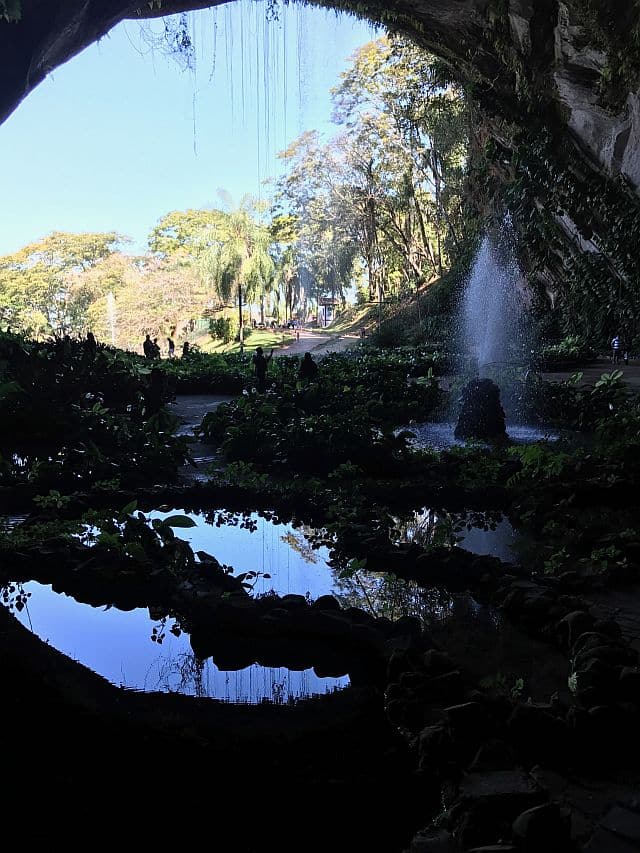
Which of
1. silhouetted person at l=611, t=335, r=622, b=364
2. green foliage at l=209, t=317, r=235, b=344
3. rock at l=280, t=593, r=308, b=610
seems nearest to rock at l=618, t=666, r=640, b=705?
rock at l=280, t=593, r=308, b=610

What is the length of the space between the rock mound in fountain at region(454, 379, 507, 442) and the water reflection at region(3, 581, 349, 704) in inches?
237

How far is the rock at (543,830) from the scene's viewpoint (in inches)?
81.4

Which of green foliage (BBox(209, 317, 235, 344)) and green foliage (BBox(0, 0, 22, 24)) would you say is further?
green foliage (BBox(209, 317, 235, 344))

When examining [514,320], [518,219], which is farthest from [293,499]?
[514,320]

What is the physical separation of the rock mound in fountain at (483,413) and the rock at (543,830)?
7.43 meters

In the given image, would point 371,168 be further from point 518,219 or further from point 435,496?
point 435,496

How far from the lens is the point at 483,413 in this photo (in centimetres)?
948

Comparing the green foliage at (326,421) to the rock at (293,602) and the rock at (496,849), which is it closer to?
the rock at (293,602)

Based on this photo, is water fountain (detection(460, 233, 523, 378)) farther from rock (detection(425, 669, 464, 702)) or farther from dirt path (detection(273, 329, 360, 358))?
rock (detection(425, 669, 464, 702))

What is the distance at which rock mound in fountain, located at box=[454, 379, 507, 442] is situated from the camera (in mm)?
9453

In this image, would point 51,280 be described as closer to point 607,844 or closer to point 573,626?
point 573,626

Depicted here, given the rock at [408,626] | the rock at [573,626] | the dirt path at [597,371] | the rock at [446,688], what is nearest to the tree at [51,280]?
the dirt path at [597,371]

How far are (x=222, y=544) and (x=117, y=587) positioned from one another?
1.28 meters

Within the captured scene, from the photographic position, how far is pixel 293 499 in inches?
265
